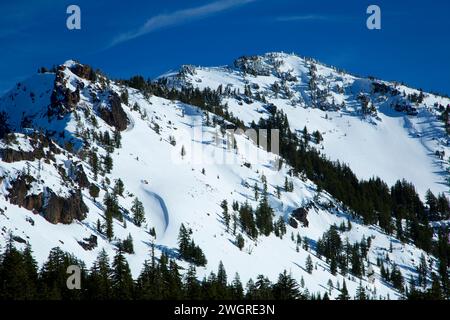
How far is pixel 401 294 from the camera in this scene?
197750mm

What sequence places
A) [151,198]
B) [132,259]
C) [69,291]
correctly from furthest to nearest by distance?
[151,198] < [132,259] < [69,291]

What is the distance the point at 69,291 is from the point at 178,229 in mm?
79313

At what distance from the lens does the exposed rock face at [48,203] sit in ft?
409

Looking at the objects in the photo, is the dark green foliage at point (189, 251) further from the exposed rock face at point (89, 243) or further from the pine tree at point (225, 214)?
the pine tree at point (225, 214)

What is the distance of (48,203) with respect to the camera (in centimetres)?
13025

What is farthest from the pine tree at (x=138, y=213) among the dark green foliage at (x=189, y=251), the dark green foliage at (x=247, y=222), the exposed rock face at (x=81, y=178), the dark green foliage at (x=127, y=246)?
the dark green foliage at (x=247, y=222)

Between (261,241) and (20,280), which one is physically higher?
(261,241)

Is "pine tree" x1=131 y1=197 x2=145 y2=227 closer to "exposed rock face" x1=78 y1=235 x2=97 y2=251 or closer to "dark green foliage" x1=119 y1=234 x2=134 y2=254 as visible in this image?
"dark green foliage" x1=119 y1=234 x2=134 y2=254

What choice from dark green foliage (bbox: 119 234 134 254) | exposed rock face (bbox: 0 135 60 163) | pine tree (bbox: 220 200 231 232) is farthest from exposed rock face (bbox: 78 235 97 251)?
pine tree (bbox: 220 200 231 232)

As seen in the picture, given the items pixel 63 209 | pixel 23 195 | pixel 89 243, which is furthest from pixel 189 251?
pixel 23 195

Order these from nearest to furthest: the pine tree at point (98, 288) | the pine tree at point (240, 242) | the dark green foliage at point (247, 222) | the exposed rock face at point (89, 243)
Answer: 1. the pine tree at point (98, 288)
2. the exposed rock face at point (89, 243)
3. the pine tree at point (240, 242)
4. the dark green foliage at point (247, 222)

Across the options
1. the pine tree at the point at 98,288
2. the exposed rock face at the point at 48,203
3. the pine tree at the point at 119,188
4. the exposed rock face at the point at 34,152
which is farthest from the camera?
the pine tree at the point at 119,188
